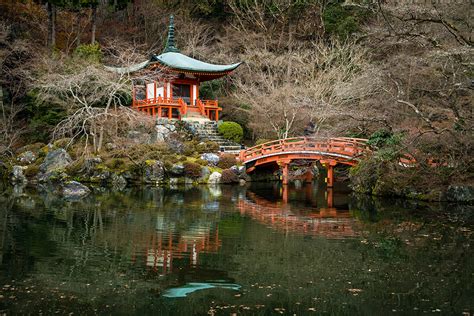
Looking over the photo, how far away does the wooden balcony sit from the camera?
101 feet

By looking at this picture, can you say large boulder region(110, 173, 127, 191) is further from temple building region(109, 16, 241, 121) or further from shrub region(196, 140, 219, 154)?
temple building region(109, 16, 241, 121)

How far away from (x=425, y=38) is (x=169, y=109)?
52.1 feet

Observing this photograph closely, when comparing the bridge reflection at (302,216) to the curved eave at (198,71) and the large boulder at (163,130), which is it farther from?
the curved eave at (198,71)

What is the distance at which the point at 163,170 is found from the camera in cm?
2614

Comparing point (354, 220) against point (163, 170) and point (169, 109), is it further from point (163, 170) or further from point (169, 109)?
point (169, 109)

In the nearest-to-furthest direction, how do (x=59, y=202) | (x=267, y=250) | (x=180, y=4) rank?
(x=267, y=250) < (x=59, y=202) < (x=180, y=4)

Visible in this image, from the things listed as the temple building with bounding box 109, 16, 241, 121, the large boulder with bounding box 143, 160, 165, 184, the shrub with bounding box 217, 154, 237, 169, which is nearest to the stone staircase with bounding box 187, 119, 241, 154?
the temple building with bounding box 109, 16, 241, 121

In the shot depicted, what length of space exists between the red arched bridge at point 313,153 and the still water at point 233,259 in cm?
493

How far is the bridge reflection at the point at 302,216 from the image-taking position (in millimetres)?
14336

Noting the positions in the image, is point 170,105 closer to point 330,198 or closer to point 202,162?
point 202,162

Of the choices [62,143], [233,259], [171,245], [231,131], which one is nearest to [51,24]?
[62,143]

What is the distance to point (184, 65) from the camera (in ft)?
101

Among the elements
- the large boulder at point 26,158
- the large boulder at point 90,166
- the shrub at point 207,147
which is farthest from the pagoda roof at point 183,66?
the large boulder at point 26,158

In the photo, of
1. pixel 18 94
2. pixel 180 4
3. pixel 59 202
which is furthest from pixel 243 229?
pixel 180 4
